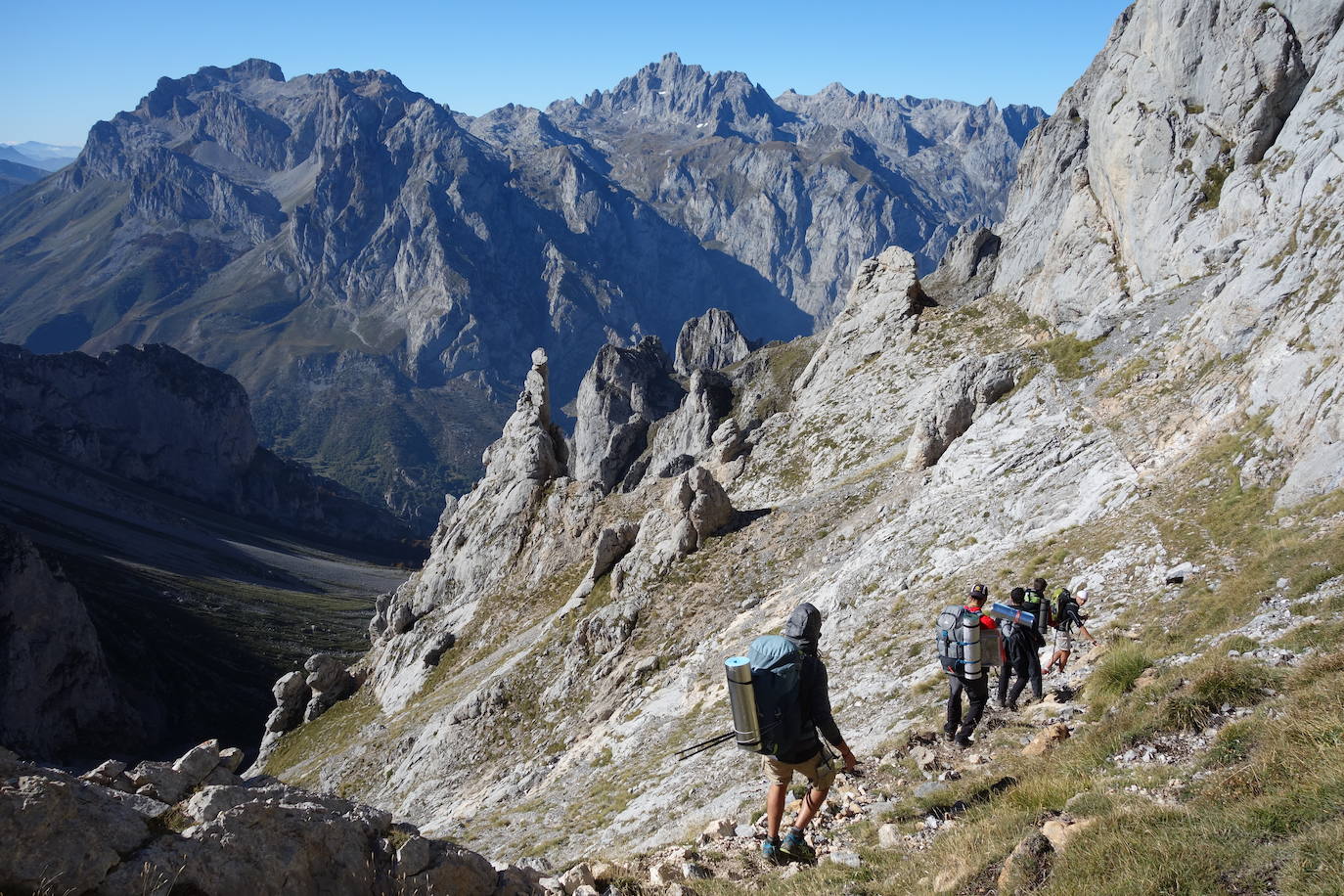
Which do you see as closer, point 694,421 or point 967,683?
point 967,683

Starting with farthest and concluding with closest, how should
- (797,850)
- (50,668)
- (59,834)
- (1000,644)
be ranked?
(50,668)
(1000,644)
(797,850)
(59,834)

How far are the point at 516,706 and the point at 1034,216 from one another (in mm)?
80653

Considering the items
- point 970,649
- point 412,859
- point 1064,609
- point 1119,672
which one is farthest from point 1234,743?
point 412,859

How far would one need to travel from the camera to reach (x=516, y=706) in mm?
37156

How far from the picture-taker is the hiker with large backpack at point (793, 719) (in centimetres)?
1027

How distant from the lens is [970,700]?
13844 millimetres

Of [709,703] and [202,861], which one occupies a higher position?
Result: [202,861]

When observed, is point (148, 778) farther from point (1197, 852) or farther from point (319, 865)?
point (1197, 852)

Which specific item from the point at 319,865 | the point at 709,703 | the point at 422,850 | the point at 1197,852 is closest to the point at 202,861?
the point at 319,865

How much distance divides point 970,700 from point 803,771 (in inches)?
176

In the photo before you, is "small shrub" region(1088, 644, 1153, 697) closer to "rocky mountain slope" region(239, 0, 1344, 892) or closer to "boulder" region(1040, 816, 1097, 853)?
"rocky mountain slope" region(239, 0, 1344, 892)

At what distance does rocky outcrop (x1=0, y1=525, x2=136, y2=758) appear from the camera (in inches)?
3733

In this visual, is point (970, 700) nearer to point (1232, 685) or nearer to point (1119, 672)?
point (1119, 672)

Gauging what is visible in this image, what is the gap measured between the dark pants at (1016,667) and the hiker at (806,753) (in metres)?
5.57
